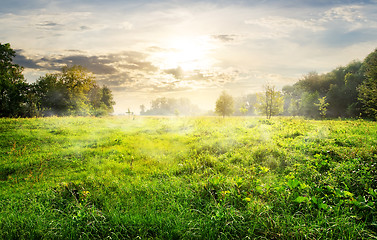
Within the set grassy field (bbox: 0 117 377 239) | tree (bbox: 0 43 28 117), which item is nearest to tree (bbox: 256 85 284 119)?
grassy field (bbox: 0 117 377 239)

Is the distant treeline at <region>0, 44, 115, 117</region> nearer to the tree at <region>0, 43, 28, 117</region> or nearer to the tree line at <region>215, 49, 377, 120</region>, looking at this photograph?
the tree at <region>0, 43, 28, 117</region>

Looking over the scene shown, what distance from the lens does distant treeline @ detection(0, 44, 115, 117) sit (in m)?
31.3

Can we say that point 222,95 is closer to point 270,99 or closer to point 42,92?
point 270,99

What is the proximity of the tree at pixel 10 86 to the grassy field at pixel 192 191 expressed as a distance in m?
27.8

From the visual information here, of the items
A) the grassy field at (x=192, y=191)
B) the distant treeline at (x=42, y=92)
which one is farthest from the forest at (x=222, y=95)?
the grassy field at (x=192, y=191)

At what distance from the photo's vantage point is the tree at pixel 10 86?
30.2m

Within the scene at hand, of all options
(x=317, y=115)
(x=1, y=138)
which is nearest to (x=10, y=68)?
(x=1, y=138)

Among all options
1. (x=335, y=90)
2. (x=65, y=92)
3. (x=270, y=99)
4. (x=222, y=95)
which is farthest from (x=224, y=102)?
(x=65, y=92)

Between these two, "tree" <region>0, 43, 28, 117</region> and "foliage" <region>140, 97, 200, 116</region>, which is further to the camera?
"foliage" <region>140, 97, 200, 116</region>

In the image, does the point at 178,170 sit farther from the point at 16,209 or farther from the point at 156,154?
the point at 16,209

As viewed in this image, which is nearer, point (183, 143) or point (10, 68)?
point (183, 143)

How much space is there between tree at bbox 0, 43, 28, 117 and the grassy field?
27.8 metres

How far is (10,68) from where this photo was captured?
3181cm

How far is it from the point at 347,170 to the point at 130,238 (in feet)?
21.8
